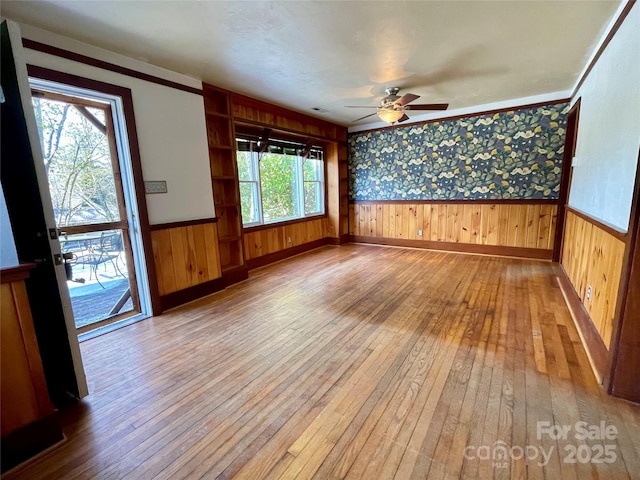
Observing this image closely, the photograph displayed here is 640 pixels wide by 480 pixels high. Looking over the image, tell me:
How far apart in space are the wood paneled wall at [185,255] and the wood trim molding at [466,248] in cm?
354

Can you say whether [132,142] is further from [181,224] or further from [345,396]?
[345,396]

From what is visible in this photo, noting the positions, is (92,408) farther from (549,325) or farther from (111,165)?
(549,325)

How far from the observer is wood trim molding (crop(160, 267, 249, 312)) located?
3184 millimetres

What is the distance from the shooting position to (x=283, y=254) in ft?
17.1

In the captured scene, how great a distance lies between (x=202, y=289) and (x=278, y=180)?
2348 millimetres

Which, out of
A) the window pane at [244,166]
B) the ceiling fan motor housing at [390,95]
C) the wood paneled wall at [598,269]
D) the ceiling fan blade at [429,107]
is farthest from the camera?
the window pane at [244,166]

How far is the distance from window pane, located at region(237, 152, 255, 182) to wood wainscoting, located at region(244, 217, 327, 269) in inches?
31.4

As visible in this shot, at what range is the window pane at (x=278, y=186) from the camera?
4.79 metres

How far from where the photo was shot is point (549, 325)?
256 cm

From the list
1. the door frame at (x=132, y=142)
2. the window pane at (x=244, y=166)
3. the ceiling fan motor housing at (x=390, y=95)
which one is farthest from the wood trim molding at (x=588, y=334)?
the window pane at (x=244, y=166)

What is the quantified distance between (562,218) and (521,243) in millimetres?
641

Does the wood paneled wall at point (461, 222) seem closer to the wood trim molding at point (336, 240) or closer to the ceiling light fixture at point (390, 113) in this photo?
the wood trim molding at point (336, 240)

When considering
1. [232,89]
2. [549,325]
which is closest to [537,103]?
[549,325]

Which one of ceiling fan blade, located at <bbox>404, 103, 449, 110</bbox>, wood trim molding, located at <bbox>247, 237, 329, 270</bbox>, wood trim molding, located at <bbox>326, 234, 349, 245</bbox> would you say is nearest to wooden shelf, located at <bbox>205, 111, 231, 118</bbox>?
wood trim molding, located at <bbox>247, 237, 329, 270</bbox>
